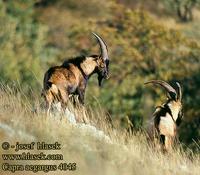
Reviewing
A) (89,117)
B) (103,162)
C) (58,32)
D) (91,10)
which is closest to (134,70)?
(58,32)

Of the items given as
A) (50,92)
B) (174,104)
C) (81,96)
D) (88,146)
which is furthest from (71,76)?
(88,146)

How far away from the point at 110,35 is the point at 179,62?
6.14 m

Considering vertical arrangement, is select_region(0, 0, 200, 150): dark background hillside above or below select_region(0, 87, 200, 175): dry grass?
above

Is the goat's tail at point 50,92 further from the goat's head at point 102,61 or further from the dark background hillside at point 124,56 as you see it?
the dark background hillside at point 124,56

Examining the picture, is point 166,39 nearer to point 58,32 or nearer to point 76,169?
point 58,32

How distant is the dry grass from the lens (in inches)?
481

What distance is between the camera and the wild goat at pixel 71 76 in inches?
620

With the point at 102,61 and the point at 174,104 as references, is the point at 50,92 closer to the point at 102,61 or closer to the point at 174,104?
the point at 102,61

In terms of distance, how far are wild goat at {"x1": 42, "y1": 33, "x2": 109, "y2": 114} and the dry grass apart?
133cm

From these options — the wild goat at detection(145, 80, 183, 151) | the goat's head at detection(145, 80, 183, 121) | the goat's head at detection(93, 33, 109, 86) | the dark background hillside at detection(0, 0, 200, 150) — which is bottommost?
the wild goat at detection(145, 80, 183, 151)

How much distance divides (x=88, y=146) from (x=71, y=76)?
3.98 m

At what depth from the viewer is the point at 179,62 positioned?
5262cm

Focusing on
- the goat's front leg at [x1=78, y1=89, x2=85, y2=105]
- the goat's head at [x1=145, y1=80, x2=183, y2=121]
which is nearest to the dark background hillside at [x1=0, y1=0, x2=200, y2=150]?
the goat's head at [x1=145, y1=80, x2=183, y2=121]

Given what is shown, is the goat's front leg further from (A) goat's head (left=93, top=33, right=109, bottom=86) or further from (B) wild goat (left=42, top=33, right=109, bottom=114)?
(A) goat's head (left=93, top=33, right=109, bottom=86)
